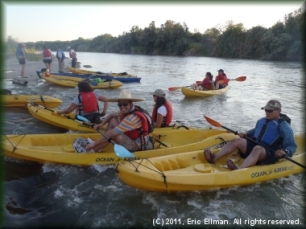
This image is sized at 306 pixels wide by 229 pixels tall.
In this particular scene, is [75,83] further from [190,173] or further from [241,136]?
[190,173]

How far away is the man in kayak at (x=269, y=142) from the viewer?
447cm

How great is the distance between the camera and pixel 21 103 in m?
9.00

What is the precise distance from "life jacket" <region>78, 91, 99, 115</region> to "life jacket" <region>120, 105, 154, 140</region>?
170cm

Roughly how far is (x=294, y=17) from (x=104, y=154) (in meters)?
33.4

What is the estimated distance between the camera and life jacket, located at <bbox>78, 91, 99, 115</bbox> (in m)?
6.15

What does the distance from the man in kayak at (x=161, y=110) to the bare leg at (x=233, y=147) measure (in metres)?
1.56

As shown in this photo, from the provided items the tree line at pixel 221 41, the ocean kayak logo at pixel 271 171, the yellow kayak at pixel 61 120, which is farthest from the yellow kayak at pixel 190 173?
the tree line at pixel 221 41

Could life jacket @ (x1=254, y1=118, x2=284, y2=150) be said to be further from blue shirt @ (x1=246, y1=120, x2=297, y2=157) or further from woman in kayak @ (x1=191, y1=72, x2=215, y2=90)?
woman in kayak @ (x1=191, y1=72, x2=215, y2=90)

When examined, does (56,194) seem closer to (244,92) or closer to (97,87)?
(97,87)

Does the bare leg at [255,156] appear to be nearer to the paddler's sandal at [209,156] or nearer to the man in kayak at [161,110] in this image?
the paddler's sandal at [209,156]

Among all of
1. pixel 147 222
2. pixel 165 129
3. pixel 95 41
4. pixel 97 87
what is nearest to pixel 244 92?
pixel 97 87

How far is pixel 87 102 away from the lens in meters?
6.23

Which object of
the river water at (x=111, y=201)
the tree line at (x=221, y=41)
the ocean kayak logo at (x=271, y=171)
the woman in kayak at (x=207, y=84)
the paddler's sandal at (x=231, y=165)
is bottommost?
the river water at (x=111, y=201)

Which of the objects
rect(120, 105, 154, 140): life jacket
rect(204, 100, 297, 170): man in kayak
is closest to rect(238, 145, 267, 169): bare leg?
rect(204, 100, 297, 170): man in kayak
